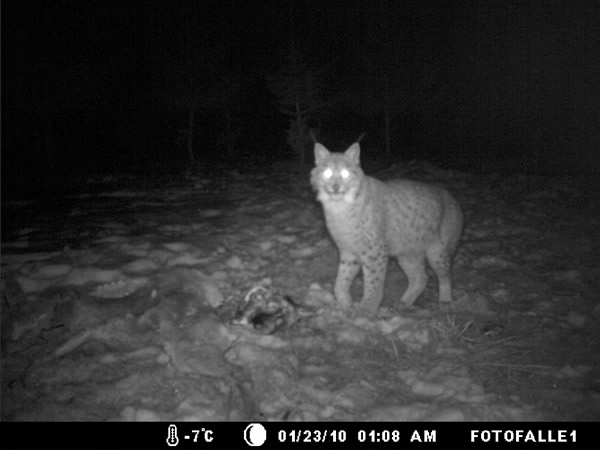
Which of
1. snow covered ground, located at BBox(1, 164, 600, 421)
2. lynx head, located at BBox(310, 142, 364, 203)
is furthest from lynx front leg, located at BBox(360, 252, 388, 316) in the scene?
lynx head, located at BBox(310, 142, 364, 203)

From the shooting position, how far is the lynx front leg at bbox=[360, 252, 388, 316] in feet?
18.2

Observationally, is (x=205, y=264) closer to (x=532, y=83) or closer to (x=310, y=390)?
(x=310, y=390)

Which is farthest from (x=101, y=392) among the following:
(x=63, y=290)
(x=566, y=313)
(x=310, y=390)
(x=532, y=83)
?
(x=532, y=83)

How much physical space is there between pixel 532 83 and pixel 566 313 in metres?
29.4

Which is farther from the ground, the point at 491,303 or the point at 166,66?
the point at 166,66

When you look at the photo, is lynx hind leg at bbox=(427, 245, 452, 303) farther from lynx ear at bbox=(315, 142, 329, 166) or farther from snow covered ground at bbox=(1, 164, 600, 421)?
lynx ear at bbox=(315, 142, 329, 166)

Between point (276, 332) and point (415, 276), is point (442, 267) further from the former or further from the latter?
point (276, 332)

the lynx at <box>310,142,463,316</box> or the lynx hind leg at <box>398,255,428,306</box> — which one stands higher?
the lynx at <box>310,142,463,316</box>
